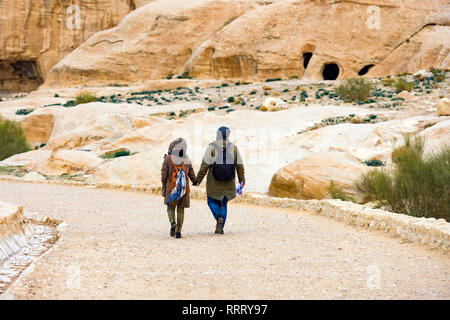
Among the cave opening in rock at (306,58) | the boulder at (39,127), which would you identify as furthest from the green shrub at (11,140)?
the cave opening in rock at (306,58)

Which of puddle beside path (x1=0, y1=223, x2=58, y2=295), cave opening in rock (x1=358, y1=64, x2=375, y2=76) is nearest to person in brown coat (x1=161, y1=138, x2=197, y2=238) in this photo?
puddle beside path (x1=0, y1=223, x2=58, y2=295)

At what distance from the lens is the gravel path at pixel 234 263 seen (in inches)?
205

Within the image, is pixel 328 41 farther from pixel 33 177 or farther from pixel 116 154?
pixel 33 177

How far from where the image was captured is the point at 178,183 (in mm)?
8508

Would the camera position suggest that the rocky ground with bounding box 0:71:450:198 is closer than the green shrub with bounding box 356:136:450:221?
No

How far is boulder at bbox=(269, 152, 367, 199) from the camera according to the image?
42.5 ft

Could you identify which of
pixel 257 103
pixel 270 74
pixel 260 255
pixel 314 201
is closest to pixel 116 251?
pixel 260 255

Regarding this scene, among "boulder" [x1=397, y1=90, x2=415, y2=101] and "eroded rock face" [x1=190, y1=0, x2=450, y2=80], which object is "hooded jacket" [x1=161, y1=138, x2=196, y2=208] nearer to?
"boulder" [x1=397, y1=90, x2=415, y2=101]

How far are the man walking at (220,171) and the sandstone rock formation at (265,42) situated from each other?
30.5m

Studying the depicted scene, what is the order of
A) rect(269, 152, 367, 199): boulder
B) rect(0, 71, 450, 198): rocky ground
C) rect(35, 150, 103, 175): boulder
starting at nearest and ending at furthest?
1. rect(269, 152, 367, 199): boulder
2. rect(0, 71, 450, 198): rocky ground
3. rect(35, 150, 103, 175): boulder

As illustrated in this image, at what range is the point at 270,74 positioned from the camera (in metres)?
41.9

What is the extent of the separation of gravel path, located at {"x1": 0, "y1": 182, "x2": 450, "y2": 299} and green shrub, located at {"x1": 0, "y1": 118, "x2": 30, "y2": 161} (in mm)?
16402

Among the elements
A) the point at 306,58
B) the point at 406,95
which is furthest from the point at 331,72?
the point at 406,95

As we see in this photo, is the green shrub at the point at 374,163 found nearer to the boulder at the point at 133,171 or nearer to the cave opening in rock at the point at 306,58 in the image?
the boulder at the point at 133,171
